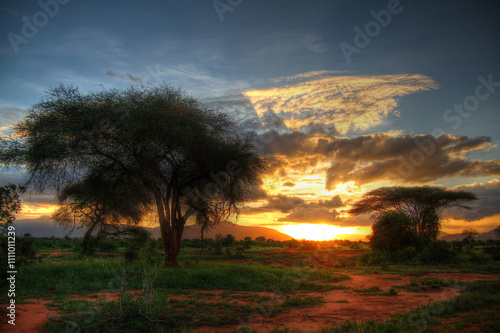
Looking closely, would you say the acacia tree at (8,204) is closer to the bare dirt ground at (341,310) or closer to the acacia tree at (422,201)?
the bare dirt ground at (341,310)

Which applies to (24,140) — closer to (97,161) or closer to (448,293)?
(97,161)

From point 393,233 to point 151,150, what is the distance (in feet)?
69.0

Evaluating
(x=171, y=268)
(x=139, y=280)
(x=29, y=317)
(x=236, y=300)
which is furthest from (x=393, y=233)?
(x=29, y=317)

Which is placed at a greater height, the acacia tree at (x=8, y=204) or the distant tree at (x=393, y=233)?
the acacia tree at (x=8, y=204)

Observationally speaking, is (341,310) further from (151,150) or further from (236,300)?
(151,150)

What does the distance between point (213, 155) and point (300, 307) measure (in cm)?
799

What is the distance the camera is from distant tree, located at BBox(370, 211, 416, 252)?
82.7ft

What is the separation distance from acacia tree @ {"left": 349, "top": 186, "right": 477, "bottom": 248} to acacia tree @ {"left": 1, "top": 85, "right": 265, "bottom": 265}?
67.2ft

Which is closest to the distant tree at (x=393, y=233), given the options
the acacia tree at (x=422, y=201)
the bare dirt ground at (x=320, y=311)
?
the acacia tree at (x=422, y=201)

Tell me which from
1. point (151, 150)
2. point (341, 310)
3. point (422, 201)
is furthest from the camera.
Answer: point (422, 201)

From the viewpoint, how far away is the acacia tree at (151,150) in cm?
1268

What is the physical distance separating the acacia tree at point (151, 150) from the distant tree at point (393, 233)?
15.3 m

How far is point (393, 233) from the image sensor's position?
82.5ft

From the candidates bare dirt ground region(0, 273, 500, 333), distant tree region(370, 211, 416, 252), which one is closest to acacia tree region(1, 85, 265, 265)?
bare dirt ground region(0, 273, 500, 333)
